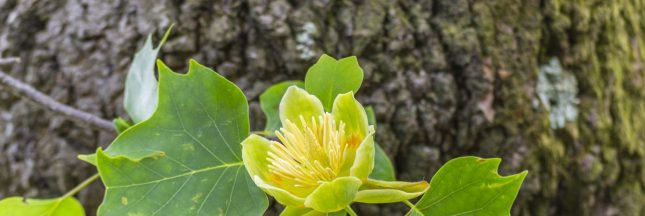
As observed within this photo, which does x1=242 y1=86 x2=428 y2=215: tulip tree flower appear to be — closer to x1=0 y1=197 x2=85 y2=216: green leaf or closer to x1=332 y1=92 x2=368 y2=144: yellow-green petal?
x1=332 y1=92 x2=368 y2=144: yellow-green petal

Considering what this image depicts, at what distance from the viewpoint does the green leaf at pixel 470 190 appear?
611mm

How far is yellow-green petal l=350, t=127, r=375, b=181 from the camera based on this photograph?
56 cm

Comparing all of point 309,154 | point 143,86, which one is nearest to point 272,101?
point 143,86

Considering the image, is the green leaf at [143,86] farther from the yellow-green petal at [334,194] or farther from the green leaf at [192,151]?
the yellow-green petal at [334,194]

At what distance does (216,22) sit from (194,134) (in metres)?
0.36

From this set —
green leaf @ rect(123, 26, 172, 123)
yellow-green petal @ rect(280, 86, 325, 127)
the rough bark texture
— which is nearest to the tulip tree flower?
yellow-green petal @ rect(280, 86, 325, 127)

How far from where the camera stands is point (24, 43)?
1.05 meters

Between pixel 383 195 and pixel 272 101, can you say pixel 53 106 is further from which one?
pixel 383 195

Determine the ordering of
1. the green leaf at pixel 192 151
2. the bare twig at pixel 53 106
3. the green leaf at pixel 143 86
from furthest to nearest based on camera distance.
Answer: the bare twig at pixel 53 106
the green leaf at pixel 143 86
the green leaf at pixel 192 151

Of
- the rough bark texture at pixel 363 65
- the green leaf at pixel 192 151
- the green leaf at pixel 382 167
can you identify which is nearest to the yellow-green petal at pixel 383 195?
the green leaf at pixel 192 151

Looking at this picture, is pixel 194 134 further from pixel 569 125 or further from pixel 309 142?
pixel 569 125

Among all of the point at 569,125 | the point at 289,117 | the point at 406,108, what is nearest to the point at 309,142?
the point at 289,117

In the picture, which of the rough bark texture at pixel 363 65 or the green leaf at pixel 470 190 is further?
the rough bark texture at pixel 363 65

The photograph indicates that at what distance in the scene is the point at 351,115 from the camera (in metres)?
0.62
